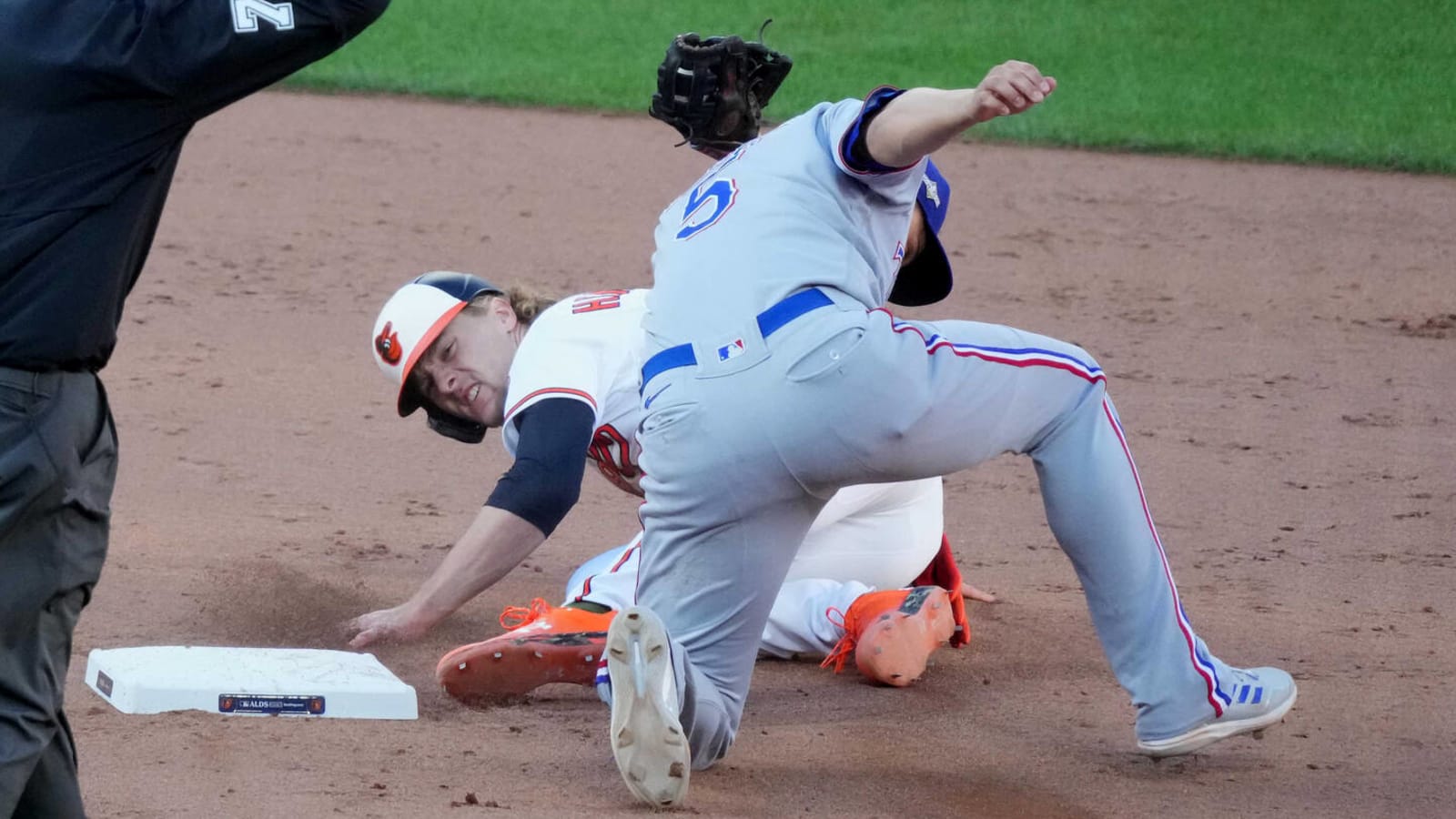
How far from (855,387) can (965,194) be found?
660cm

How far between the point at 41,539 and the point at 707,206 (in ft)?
4.03

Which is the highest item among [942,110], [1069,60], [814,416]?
[942,110]

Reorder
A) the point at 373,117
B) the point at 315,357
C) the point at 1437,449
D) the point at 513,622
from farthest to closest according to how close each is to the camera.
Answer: the point at 373,117 < the point at 315,357 < the point at 1437,449 < the point at 513,622

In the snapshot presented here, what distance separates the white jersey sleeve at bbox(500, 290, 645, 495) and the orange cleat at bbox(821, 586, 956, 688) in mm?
587

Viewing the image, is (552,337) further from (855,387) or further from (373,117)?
(373,117)

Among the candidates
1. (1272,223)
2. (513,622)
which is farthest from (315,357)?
(1272,223)

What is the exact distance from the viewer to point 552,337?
3863mm

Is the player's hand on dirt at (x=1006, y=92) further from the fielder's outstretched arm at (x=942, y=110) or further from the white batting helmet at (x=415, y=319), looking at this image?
the white batting helmet at (x=415, y=319)

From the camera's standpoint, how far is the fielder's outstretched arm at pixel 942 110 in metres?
2.72

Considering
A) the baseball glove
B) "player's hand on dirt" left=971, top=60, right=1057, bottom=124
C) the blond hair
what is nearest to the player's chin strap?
the blond hair

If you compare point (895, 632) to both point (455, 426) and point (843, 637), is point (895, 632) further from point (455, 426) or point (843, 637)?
point (455, 426)

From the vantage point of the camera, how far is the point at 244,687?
138 inches

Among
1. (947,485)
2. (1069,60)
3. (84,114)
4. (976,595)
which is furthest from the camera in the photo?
(1069,60)

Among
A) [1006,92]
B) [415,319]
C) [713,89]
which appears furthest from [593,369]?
[1006,92]
